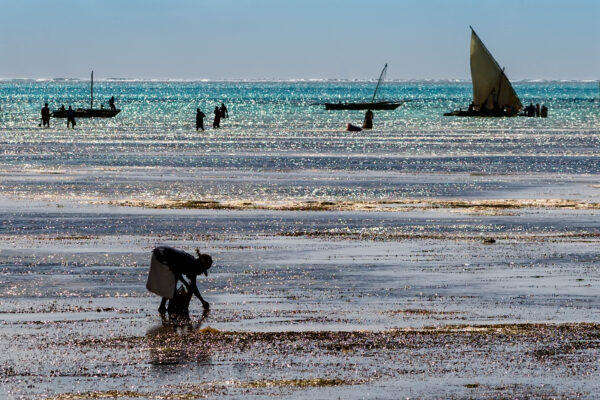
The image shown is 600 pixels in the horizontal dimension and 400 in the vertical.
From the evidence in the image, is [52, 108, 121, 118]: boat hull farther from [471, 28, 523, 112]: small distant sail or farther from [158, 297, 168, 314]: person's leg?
[158, 297, 168, 314]: person's leg

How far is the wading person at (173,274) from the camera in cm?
1619

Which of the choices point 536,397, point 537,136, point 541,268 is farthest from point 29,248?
point 537,136

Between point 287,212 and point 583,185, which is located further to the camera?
point 583,185

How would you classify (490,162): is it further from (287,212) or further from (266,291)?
(266,291)

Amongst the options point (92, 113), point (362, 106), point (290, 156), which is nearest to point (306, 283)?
point (290, 156)

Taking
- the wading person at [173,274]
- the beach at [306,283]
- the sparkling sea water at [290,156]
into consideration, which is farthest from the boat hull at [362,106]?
the wading person at [173,274]

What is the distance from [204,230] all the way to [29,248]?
3947 mm

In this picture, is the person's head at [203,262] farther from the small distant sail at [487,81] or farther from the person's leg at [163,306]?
the small distant sail at [487,81]

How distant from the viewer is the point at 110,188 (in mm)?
35781

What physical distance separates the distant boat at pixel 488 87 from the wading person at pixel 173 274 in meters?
90.1

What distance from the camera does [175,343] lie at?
47.5 ft

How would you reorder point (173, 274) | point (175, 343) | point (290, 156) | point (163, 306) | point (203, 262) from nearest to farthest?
1. point (175, 343)
2. point (203, 262)
3. point (163, 306)
4. point (173, 274)
5. point (290, 156)

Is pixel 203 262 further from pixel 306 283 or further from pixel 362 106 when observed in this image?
pixel 362 106

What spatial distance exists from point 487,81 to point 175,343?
308ft
